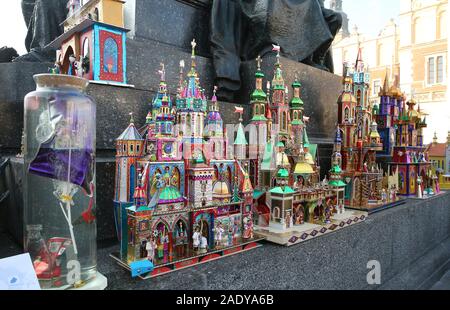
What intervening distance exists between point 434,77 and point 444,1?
504 centimetres

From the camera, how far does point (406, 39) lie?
22703mm

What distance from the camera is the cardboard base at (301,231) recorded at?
7.31 ft

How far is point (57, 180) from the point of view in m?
1.43

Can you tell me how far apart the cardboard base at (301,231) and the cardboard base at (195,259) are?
13 cm

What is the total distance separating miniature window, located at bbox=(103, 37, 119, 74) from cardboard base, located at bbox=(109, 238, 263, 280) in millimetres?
1518

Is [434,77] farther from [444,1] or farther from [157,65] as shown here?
[157,65]

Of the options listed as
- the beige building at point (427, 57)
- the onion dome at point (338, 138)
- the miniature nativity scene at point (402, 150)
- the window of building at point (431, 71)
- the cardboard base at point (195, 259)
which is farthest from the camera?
the window of building at point (431, 71)

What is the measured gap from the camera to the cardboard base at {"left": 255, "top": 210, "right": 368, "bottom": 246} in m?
2.23

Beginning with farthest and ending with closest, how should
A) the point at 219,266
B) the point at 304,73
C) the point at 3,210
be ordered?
the point at 304,73
the point at 3,210
the point at 219,266

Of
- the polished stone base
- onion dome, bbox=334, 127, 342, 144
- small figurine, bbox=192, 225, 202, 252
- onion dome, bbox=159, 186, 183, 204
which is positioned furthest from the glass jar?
onion dome, bbox=334, 127, 342, 144

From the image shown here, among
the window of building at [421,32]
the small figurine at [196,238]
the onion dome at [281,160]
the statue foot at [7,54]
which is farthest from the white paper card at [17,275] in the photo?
the window of building at [421,32]

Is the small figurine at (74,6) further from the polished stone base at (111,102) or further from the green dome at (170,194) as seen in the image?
the green dome at (170,194)

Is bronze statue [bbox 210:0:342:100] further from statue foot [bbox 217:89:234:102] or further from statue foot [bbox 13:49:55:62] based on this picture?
statue foot [bbox 13:49:55:62]
